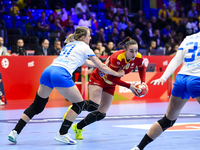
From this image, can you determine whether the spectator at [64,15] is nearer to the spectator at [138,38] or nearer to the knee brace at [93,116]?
the spectator at [138,38]

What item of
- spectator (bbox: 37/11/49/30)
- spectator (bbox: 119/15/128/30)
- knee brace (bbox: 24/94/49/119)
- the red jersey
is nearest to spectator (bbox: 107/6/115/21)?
spectator (bbox: 119/15/128/30)

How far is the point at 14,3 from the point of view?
51.4ft

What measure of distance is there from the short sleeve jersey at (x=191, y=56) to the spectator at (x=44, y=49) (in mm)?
8751

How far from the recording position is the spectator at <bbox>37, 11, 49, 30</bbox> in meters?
15.0

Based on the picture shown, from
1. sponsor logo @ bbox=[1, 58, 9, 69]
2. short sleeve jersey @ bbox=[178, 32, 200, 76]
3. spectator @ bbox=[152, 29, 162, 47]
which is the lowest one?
spectator @ bbox=[152, 29, 162, 47]

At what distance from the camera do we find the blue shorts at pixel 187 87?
3.79 m

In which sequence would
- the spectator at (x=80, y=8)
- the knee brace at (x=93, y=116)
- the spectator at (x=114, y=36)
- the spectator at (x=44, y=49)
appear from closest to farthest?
the knee brace at (x=93, y=116) → the spectator at (x=44, y=49) → the spectator at (x=114, y=36) → the spectator at (x=80, y=8)

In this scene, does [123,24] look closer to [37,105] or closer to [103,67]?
[103,67]

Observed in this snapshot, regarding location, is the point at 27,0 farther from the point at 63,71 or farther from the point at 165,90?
the point at 63,71

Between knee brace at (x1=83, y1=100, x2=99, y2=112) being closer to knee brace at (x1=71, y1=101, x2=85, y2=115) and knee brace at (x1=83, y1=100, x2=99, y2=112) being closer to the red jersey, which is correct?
the red jersey

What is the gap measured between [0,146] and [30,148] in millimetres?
449

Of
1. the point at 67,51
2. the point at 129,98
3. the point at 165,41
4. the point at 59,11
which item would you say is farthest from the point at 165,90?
the point at 67,51

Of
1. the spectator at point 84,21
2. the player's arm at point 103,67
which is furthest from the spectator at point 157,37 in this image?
the player's arm at point 103,67

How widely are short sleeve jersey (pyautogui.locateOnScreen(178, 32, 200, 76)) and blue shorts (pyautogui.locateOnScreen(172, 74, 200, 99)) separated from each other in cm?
7
